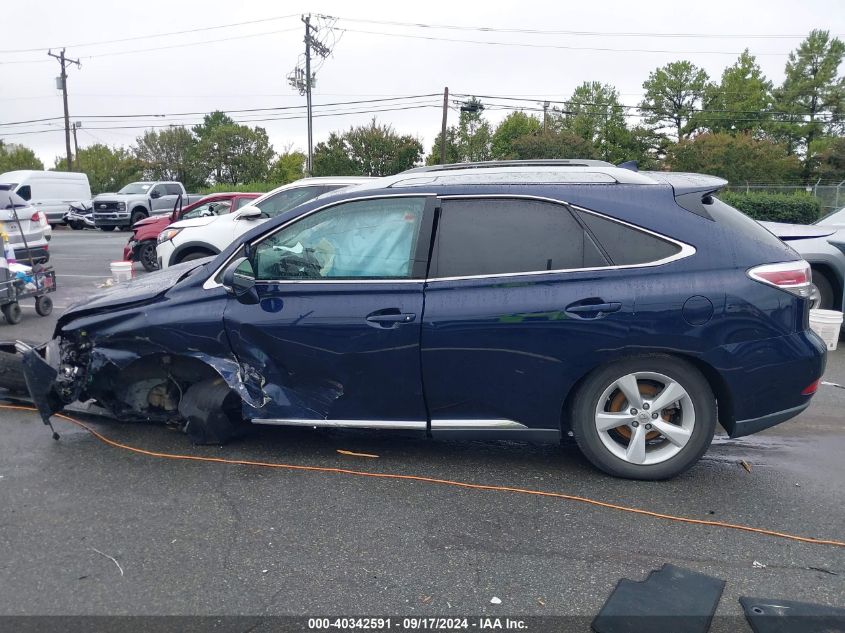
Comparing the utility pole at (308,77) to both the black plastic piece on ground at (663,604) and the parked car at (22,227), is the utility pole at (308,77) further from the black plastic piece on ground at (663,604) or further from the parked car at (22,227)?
the black plastic piece on ground at (663,604)

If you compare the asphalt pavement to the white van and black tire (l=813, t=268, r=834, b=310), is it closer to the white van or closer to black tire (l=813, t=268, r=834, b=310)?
black tire (l=813, t=268, r=834, b=310)

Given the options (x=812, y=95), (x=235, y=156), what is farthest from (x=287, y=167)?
(x=812, y=95)

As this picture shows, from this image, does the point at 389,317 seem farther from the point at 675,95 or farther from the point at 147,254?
the point at 675,95

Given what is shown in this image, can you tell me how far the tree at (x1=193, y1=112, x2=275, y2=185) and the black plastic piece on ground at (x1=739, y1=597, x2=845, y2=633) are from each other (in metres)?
61.0

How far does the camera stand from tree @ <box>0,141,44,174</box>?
246ft

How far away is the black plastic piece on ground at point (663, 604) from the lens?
9.85 feet

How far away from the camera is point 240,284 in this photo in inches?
176

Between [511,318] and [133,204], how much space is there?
29.5m

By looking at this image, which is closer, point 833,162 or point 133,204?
point 133,204

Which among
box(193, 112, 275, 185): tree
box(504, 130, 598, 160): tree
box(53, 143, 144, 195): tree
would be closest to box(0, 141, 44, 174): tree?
box(53, 143, 144, 195): tree

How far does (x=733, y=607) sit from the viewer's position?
123 inches

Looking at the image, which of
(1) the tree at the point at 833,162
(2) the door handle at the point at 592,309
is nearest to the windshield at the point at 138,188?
(2) the door handle at the point at 592,309

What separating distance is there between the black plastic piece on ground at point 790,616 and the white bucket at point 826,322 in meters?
5.08

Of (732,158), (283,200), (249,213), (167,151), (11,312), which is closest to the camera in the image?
(11,312)
